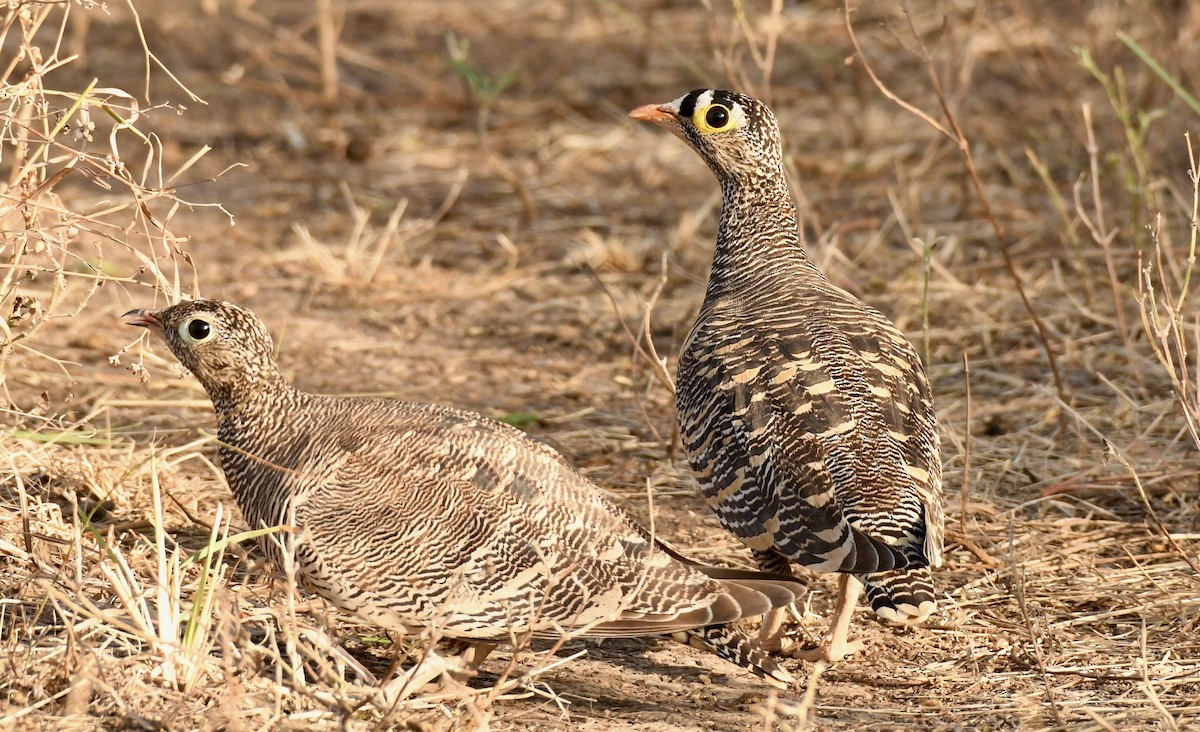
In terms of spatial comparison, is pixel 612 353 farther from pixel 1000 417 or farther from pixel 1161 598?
pixel 1161 598

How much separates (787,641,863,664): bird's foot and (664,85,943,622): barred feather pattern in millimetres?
297

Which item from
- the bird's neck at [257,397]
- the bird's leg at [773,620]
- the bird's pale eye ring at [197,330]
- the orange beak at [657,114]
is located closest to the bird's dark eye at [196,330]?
the bird's pale eye ring at [197,330]

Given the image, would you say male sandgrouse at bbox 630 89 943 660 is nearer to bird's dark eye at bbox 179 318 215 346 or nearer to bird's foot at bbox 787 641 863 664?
bird's foot at bbox 787 641 863 664

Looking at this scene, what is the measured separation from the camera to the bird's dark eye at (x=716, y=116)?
5.48 meters

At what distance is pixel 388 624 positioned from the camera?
12.8 ft

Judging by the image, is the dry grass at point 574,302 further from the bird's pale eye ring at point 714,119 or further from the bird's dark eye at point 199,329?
the bird's pale eye ring at point 714,119

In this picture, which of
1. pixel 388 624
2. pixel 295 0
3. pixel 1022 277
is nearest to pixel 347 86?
pixel 295 0

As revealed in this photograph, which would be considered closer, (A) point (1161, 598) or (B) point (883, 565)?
(B) point (883, 565)

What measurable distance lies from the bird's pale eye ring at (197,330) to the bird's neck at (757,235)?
6.57 ft

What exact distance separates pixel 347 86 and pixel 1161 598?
7335 mm

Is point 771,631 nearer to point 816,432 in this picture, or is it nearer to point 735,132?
point 816,432

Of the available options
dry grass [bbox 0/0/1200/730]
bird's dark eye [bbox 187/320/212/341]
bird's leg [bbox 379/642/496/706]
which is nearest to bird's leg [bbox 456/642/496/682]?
bird's leg [bbox 379/642/496/706]

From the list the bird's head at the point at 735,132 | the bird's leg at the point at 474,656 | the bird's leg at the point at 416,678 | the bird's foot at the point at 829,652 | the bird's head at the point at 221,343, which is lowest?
the bird's foot at the point at 829,652

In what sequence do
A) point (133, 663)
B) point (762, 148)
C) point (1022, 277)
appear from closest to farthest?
point (133, 663) → point (762, 148) → point (1022, 277)
